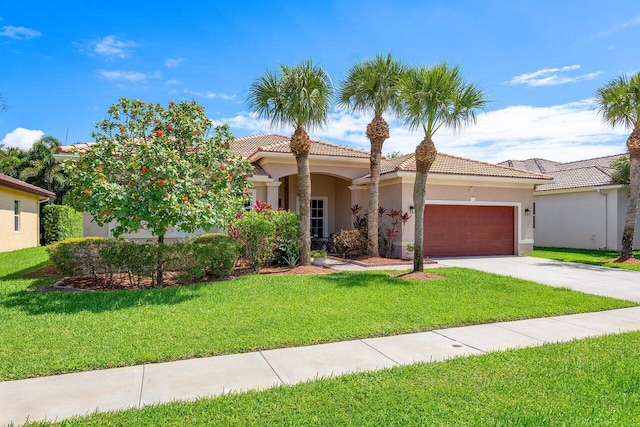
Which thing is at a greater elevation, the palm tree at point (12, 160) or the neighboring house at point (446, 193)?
Answer: the palm tree at point (12, 160)

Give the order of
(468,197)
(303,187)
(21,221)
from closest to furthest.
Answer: (303,187)
(468,197)
(21,221)

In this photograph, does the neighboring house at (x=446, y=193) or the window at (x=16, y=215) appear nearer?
the neighboring house at (x=446, y=193)

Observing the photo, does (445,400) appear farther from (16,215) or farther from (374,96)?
(16,215)

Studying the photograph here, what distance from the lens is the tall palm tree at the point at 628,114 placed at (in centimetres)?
1591

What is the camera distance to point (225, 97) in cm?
1588

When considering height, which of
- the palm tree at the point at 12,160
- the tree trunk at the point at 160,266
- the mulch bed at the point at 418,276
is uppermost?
the palm tree at the point at 12,160

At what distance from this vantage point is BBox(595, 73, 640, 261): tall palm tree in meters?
15.9

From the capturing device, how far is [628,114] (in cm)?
1630

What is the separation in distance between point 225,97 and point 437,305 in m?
11.9

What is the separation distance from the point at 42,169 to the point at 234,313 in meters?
37.3

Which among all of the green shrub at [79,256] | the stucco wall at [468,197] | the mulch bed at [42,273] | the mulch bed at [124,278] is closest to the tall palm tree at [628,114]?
the stucco wall at [468,197]

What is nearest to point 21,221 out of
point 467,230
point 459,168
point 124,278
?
point 124,278

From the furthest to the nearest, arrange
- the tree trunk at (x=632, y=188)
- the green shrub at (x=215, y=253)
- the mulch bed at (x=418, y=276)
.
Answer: the tree trunk at (x=632, y=188) < the mulch bed at (x=418, y=276) < the green shrub at (x=215, y=253)

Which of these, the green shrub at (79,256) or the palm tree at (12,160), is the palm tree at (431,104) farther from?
the palm tree at (12,160)
